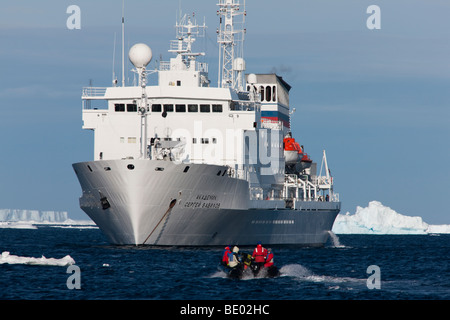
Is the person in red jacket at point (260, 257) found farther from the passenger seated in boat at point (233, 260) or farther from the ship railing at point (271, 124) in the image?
the ship railing at point (271, 124)

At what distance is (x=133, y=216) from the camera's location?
4616 centimetres

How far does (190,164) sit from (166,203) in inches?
97.9

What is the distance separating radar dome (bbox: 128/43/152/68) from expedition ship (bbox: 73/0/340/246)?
0.20 feet

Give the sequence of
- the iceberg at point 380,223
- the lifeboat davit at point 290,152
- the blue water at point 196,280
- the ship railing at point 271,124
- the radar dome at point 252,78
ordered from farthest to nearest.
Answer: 1. the iceberg at point 380,223
2. the radar dome at point 252,78
3. the lifeboat davit at point 290,152
4. the ship railing at point 271,124
5. the blue water at point 196,280

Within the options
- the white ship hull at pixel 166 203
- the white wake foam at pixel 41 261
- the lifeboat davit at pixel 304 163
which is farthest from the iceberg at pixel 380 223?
the white wake foam at pixel 41 261

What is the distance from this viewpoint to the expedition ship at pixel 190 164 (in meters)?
46.3

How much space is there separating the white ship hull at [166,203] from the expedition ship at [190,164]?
58 millimetres

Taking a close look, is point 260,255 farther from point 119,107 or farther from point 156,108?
point 119,107

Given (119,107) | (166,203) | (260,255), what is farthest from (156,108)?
(260,255)

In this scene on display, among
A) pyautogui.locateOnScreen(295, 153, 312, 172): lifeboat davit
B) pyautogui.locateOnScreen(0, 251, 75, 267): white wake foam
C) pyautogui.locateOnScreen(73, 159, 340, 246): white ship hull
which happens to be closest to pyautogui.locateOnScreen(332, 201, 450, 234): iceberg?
pyautogui.locateOnScreen(295, 153, 312, 172): lifeboat davit

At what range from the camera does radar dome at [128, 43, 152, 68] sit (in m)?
Answer: 50.6
